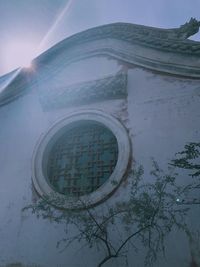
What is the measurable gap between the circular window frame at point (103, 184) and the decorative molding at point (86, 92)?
0.98 ft

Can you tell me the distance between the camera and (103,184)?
4734 mm

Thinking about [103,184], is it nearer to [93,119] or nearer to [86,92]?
[93,119]

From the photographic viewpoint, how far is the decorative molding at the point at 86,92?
5531 mm

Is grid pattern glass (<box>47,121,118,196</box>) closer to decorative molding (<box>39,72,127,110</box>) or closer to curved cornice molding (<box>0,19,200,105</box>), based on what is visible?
decorative molding (<box>39,72,127,110</box>)

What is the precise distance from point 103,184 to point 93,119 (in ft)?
4.54

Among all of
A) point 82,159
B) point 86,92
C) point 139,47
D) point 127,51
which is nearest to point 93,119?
point 86,92

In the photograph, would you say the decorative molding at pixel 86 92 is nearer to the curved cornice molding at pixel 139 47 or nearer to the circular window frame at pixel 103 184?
the circular window frame at pixel 103 184

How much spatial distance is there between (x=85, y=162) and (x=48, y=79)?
253cm

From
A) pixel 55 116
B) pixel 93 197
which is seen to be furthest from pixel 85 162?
pixel 55 116

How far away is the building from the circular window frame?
0.06 ft

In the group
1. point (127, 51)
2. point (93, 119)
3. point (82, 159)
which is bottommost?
point (82, 159)

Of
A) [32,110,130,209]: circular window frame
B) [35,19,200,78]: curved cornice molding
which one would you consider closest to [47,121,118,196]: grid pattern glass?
[32,110,130,209]: circular window frame

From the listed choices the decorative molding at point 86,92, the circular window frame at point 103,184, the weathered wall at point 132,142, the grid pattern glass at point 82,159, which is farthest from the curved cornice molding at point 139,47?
the grid pattern glass at point 82,159

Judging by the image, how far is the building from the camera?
15.4 ft
